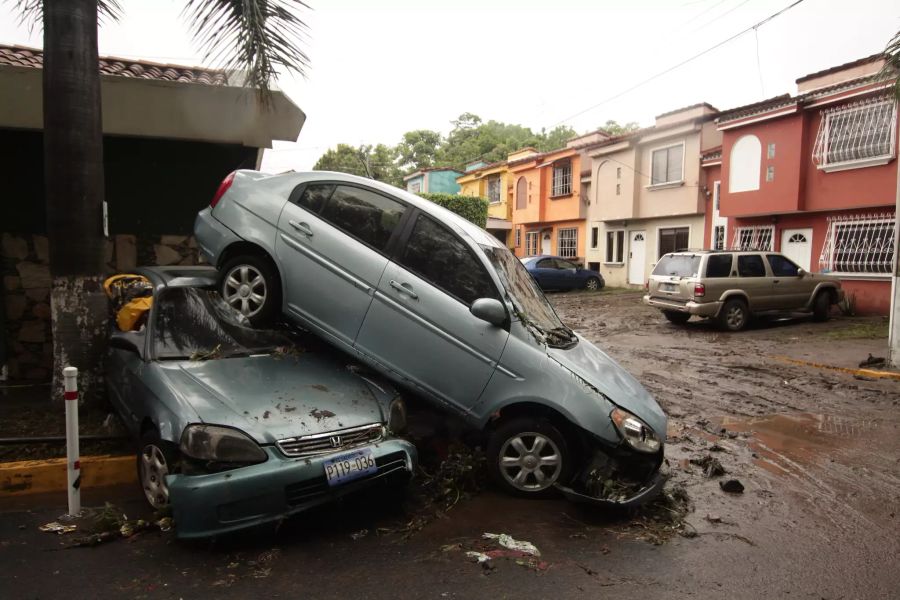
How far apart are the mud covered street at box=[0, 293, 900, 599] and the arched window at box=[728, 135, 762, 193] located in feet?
41.5

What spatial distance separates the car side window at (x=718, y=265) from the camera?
12633mm

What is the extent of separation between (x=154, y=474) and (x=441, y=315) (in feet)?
7.11

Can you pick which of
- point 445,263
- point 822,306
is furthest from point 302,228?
point 822,306

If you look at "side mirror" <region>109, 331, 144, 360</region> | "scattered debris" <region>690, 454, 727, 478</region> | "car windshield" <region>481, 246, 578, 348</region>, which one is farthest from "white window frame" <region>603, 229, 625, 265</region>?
"side mirror" <region>109, 331, 144, 360</region>

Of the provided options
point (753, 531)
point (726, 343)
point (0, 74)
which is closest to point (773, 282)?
point (726, 343)

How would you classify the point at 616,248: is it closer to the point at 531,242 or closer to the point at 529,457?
the point at 531,242

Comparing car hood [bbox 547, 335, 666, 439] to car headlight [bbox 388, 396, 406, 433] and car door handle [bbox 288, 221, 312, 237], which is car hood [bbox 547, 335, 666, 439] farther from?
car door handle [bbox 288, 221, 312, 237]

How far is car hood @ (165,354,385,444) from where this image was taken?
3498 millimetres

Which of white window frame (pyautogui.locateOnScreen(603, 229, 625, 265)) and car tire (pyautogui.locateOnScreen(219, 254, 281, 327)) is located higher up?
white window frame (pyautogui.locateOnScreen(603, 229, 625, 265))

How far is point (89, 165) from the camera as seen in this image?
15.9 feet

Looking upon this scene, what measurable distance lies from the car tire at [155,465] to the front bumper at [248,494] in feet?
0.87

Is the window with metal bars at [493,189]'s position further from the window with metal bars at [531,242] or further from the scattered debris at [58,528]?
the scattered debris at [58,528]

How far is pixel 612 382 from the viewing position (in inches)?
171

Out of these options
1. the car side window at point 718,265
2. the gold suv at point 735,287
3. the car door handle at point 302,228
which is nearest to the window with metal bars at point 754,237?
the gold suv at point 735,287
